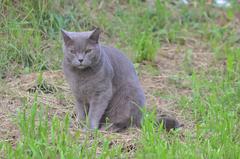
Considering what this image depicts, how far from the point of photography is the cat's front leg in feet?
15.4

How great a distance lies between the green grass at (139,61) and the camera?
4000 millimetres

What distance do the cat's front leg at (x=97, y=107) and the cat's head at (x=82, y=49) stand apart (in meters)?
0.26

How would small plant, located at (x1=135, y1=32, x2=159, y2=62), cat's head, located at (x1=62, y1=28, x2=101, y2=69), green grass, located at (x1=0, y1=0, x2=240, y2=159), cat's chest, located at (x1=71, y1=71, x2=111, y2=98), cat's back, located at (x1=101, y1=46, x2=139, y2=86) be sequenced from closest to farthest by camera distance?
1. green grass, located at (x1=0, y1=0, x2=240, y2=159)
2. cat's head, located at (x1=62, y1=28, x2=101, y2=69)
3. cat's chest, located at (x1=71, y1=71, x2=111, y2=98)
4. cat's back, located at (x1=101, y1=46, x2=139, y2=86)
5. small plant, located at (x1=135, y1=32, x2=159, y2=62)

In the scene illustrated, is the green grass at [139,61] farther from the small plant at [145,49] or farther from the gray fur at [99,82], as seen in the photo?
the gray fur at [99,82]

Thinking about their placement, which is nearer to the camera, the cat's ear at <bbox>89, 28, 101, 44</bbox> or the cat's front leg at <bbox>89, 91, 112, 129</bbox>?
the cat's ear at <bbox>89, 28, 101, 44</bbox>

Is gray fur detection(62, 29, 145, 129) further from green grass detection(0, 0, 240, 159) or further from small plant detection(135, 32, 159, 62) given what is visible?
small plant detection(135, 32, 159, 62)

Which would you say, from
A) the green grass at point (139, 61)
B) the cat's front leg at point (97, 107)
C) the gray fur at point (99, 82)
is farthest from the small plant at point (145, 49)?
the cat's front leg at point (97, 107)

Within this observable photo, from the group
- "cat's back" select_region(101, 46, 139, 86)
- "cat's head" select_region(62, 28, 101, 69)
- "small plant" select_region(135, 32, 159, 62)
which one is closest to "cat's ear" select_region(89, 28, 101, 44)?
"cat's head" select_region(62, 28, 101, 69)

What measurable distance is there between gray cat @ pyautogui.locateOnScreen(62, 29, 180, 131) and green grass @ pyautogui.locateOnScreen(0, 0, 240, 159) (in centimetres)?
25

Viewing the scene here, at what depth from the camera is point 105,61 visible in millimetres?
4711

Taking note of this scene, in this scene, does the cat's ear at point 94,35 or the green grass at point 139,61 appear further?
the cat's ear at point 94,35

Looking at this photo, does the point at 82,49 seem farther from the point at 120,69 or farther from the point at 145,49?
the point at 145,49

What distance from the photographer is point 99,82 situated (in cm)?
466

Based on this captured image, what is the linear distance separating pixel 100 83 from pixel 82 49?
290 mm
